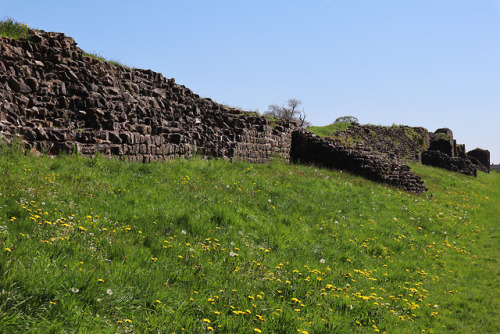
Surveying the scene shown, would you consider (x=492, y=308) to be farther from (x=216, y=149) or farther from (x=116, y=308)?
(x=216, y=149)

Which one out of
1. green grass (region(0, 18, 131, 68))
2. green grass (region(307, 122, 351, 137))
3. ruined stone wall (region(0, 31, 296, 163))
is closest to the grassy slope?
ruined stone wall (region(0, 31, 296, 163))

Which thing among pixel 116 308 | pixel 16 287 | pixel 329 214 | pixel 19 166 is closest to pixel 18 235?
pixel 16 287

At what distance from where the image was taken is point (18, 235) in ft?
18.1

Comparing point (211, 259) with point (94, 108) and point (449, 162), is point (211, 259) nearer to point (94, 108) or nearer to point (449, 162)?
point (94, 108)

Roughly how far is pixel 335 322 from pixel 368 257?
430 cm

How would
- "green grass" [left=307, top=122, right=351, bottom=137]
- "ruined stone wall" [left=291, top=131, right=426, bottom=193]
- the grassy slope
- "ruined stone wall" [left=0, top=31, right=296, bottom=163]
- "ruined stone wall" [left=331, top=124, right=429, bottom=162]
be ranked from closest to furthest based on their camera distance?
the grassy slope, "ruined stone wall" [left=0, top=31, right=296, bottom=163], "ruined stone wall" [left=291, top=131, right=426, bottom=193], "green grass" [left=307, top=122, right=351, bottom=137], "ruined stone wall" [left=331, top=124, right=429, bottom=162]

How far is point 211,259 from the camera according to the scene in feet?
23.4

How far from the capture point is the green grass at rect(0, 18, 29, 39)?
41.8ft

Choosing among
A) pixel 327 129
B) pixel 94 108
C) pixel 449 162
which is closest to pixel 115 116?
pixel 94 108

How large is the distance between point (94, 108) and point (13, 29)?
→ 3906 mm

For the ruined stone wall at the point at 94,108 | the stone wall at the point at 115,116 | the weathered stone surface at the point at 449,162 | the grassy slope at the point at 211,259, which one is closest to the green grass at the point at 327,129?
the weathered stone surface at the point at 449,162

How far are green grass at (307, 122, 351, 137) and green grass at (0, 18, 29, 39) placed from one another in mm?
27219

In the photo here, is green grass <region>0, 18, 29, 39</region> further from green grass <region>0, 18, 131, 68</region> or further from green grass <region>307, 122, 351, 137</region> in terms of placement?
green grass <region>307, 122, 351, 137</region>

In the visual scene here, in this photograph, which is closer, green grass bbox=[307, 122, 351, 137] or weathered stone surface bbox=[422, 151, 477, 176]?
green grass bbox=[307, 122, 351, 137]
